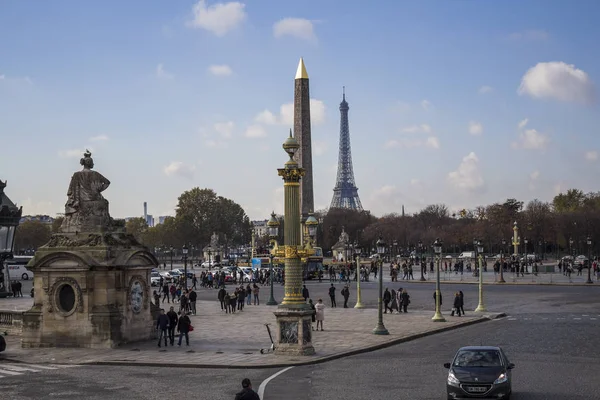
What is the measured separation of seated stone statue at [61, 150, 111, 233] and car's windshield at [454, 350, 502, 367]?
51.7 feet

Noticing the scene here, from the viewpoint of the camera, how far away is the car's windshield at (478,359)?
19.9 metres

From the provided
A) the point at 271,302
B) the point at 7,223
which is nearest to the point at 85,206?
the point at 7,223

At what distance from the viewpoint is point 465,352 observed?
20.5 metres

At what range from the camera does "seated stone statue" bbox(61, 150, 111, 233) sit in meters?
31.9

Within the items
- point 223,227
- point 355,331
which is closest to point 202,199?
point 223,227

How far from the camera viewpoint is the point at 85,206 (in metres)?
32.0

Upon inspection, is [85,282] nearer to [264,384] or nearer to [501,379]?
[264,384]

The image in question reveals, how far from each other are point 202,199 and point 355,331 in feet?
434

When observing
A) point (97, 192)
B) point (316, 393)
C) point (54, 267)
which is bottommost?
point (316, 393)

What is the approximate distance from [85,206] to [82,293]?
3.21m

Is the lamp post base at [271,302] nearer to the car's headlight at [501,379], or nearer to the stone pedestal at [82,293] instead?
the stone pedestal at [82,293]

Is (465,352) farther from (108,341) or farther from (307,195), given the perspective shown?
(307,195)

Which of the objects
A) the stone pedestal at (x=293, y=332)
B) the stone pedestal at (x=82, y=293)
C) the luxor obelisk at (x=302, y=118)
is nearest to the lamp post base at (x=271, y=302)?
the stone pedestal at (x=82, y=293)

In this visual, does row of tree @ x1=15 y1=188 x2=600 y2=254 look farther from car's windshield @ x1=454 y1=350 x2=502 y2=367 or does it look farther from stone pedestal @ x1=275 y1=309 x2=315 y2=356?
car's windshield @ x1=454 y1=350 x2=502 y2=367
